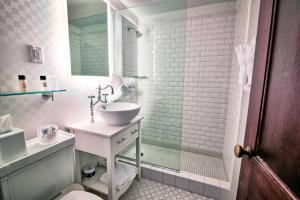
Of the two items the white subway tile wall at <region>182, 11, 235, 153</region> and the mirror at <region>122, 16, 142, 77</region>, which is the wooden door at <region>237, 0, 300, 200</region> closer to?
the white subway tile wall at <region>182, 11, 235, 153</region>

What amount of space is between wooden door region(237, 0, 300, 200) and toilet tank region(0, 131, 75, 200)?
1.14 m

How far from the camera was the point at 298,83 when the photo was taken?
1.42ft

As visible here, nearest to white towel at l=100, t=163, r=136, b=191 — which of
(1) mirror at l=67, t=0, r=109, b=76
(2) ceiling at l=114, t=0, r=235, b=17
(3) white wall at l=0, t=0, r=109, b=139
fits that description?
(3) white wall at l=0, t=0, r=109, b=139

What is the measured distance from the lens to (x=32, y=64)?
3.55ft

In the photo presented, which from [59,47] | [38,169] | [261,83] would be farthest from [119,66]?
[261,83]

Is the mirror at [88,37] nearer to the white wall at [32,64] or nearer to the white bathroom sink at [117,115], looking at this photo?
the white wall at [32,64]

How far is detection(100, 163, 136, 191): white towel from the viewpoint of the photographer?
4.76ft

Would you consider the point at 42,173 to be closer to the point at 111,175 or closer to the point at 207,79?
the point at 111,175

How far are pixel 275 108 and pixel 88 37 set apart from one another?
1.72 m

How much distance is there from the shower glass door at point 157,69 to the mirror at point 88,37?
39 cm

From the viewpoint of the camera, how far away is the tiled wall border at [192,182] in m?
1.56

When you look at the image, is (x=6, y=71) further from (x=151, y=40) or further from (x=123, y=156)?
(x=151, y=40)

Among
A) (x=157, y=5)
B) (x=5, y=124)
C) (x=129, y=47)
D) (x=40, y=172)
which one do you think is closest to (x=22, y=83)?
(x=5, y=124)

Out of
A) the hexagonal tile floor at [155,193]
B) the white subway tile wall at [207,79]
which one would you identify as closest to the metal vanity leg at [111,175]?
the hexagonal tile floor at [155,193]
